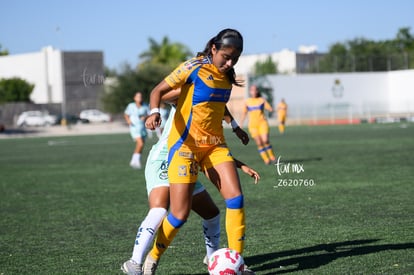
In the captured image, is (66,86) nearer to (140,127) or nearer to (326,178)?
(140,127)

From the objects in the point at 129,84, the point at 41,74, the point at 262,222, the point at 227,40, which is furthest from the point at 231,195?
the point at 41,74

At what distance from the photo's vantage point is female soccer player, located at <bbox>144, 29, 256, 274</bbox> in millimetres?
6219

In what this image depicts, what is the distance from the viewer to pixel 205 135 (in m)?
6.36

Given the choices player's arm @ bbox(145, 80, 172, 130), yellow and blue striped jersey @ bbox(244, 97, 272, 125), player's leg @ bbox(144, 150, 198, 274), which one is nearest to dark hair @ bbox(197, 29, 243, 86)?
player's arm @ bbox(145, 80, 172, 130)

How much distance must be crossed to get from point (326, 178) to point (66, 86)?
228ft

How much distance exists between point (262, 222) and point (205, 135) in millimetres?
3777

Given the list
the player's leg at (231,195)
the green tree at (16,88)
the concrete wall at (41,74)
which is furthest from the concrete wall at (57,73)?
the player's leg at (231,195)

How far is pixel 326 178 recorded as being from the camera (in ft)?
51.1

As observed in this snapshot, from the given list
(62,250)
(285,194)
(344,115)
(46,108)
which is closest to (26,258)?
(62,250)

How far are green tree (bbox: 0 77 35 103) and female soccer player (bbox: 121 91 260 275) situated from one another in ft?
248

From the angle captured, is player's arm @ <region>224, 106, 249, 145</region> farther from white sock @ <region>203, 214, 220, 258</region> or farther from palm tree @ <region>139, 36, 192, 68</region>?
palm tree @ <region>139, 36, 192, 68</region>

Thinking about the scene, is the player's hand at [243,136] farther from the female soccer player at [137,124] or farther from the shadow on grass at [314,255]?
the female soccer player at [137,124]

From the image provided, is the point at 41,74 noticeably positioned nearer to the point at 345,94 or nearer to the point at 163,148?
the point at 345,94

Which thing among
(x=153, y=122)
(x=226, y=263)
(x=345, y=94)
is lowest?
(x=226, y=263)
